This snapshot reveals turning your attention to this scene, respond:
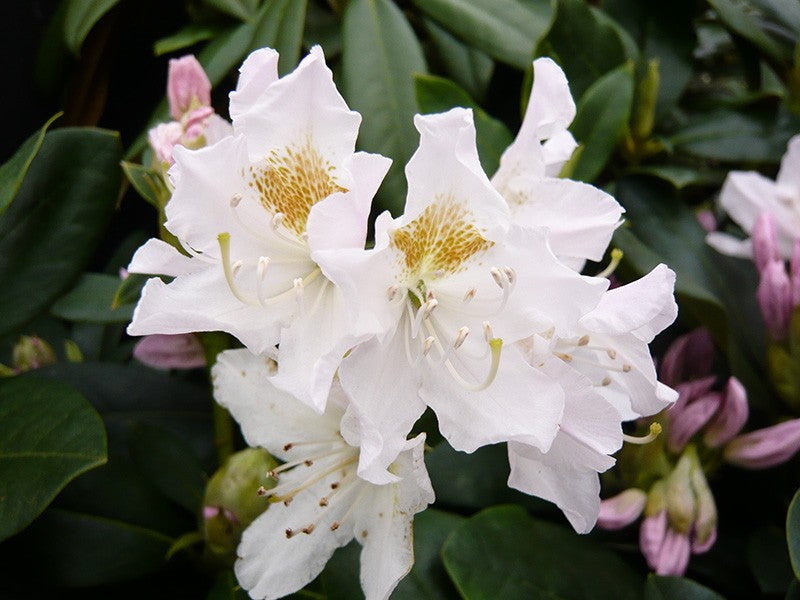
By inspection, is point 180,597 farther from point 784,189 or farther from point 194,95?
point 784,189

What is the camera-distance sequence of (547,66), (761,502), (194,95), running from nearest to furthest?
(547,66), (194,95), (761,502)

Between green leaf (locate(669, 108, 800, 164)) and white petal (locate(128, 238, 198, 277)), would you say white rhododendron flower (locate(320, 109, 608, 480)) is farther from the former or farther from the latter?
green leaf (locate(669, 108, 800, 164))

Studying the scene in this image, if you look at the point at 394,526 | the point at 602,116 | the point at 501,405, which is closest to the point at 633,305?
the point at 501,405

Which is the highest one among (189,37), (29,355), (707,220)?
(189,37)

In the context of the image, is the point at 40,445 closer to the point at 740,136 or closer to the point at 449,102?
the point at 449,102

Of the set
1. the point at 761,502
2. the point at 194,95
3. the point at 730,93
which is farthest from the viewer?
the point at 730,93

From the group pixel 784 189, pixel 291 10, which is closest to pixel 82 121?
pixel 291 10

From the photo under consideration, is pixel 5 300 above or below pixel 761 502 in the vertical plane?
above
